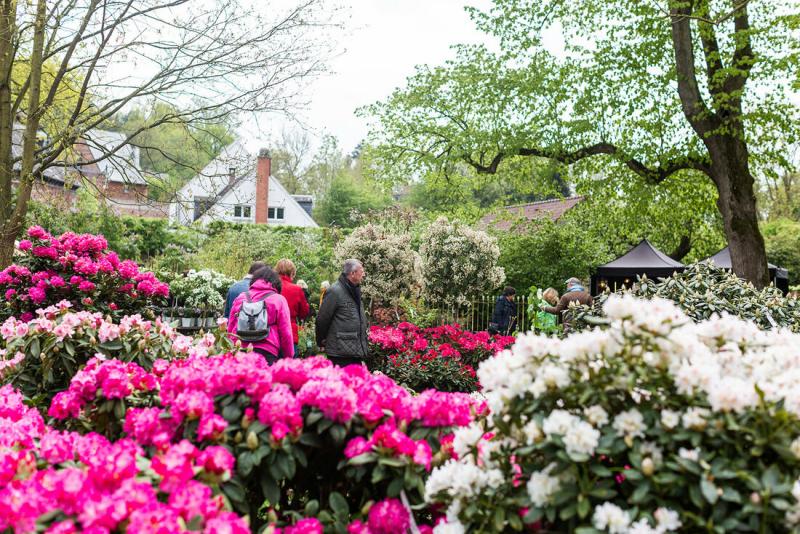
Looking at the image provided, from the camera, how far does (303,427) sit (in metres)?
2.19

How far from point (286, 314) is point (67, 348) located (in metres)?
2.51

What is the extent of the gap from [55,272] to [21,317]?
20.2 inches

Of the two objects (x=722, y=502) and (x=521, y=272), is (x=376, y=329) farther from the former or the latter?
(x=722, y=502)

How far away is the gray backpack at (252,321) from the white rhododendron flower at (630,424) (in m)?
4.32

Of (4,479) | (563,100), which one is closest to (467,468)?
(4,479)

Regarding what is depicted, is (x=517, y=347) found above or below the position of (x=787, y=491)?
above

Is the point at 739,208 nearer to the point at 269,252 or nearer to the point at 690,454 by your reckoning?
the point at 690,454

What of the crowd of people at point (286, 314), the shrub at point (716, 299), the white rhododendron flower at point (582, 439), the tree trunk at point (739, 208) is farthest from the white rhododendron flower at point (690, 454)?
the tree trunk at point (739, 208)

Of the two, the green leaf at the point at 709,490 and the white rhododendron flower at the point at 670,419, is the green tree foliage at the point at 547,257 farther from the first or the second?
the green leaf at the point at 709,490

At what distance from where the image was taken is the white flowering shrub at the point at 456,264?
1343 centimetres

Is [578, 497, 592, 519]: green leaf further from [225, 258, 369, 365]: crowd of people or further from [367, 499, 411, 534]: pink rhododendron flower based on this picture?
[225, 258, 369, 365]: crowd of people

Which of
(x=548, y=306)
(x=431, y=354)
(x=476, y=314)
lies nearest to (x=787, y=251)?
(x=476, y=314)

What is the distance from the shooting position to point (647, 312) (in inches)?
72.2

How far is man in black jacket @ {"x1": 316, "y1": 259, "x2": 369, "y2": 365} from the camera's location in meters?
6.89
